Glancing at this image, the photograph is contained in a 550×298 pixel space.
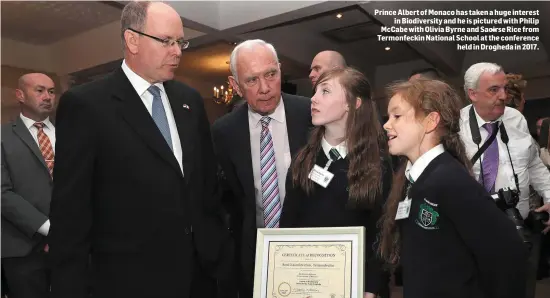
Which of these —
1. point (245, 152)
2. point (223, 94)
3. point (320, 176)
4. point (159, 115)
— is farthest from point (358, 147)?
point (223, 94)

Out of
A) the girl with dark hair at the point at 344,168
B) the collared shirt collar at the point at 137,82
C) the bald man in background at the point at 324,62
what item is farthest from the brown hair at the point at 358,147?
the bald man in background at the point at 324,62

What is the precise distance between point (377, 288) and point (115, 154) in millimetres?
1046

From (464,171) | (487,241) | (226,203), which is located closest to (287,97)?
(226,203)

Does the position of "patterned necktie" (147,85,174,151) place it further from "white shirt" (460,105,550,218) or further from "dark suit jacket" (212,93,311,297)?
"white shirt" (460,105,550,218)

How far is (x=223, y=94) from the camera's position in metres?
4.20

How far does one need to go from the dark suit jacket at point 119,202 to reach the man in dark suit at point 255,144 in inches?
18.7

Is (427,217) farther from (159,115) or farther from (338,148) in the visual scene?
(159,115)

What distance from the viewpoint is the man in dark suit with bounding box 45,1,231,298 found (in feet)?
6.09

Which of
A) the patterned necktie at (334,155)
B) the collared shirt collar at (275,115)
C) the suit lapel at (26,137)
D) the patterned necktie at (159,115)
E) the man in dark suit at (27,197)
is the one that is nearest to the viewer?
the patterned necktie at (159,115)

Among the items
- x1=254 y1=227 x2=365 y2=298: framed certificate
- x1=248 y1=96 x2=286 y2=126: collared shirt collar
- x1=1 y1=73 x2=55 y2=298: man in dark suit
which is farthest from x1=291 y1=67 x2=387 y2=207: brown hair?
x1=1 y1=73 x2=55 y2=298: man in dark suit

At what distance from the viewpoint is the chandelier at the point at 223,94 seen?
4105mm

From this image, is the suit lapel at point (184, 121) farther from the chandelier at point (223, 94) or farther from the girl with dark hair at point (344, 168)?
the chandelier at point (223, 94)

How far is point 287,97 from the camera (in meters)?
2.74

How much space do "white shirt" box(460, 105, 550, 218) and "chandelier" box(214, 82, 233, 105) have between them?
1633mm
